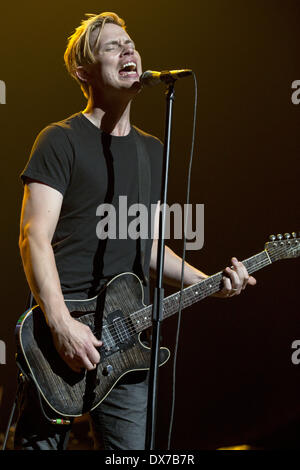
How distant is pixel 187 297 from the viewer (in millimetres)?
2439

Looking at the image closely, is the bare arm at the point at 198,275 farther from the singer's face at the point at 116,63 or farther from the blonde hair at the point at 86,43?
the blonde hair at the point at 86,43

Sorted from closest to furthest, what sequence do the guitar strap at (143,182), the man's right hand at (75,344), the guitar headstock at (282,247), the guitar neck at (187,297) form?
the man's right hand at (75,344) → the guitar neck at (187,297) → the guitar strap at (143,182) → the guitar headstock at (282,247)

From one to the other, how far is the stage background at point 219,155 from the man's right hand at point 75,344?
2037mm

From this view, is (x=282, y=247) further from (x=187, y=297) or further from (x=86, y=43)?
(x=86, y=43)

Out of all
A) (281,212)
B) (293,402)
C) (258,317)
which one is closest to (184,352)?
(258,317)

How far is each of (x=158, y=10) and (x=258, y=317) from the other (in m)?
2.26

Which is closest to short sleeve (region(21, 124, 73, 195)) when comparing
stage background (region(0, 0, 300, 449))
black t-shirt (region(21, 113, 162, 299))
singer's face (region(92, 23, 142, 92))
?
black t-shirt (region(21, 113, 162, 299))

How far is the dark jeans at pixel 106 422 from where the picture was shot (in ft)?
6.68

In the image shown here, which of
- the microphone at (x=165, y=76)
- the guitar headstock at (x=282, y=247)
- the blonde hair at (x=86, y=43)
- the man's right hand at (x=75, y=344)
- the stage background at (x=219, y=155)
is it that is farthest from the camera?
the stage background at (x=219, y=155)

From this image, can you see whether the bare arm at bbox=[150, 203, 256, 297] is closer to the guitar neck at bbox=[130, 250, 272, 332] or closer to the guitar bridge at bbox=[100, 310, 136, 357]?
the guitar neck at bbox=[130, 250, 272, 332]

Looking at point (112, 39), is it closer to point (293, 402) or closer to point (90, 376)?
point (90, 376)

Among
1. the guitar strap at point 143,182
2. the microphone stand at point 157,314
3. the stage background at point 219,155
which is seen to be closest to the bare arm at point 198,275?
the guitar strap at point 143,182

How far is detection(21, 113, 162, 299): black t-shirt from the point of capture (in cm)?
221

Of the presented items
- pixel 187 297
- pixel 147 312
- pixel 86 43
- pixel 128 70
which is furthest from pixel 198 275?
pixel 86 43
